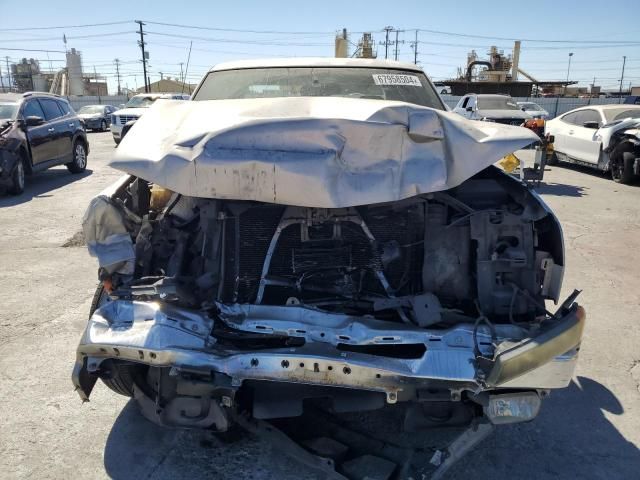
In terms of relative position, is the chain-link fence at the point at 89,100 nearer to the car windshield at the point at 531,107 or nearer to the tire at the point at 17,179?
the car windshield at the point at 531,107

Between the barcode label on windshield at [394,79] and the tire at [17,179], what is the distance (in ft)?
25.3

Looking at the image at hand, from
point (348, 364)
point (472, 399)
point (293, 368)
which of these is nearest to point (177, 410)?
point (293, 368)

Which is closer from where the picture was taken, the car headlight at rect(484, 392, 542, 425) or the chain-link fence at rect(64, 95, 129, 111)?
the car headlight at rect(484, 392, 542, 425)

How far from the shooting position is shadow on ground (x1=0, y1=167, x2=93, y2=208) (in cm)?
906

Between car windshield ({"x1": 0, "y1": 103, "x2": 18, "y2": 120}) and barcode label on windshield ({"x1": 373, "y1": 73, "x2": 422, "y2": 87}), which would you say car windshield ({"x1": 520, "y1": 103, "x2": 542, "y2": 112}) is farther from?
barcode label on windshield ({"x1": 373, "y1": 73, "x2": 422, "y2": 87})

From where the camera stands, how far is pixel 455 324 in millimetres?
2504

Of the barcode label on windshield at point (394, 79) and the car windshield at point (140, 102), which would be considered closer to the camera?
the barcode label on windshield at point (394, 79)

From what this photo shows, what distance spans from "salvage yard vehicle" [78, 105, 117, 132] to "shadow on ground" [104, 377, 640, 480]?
2355 centimetres

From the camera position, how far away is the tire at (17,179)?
360 inches

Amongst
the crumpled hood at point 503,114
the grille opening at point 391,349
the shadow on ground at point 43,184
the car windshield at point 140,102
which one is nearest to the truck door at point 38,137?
the shadow on ground at point 43,184

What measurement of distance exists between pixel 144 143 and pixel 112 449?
5.27ft

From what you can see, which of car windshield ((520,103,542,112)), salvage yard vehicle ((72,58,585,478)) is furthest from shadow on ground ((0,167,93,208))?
car windshield ((520,103,542,112))

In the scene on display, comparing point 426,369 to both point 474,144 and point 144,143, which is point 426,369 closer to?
point 474,144

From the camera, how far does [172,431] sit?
289 cm
